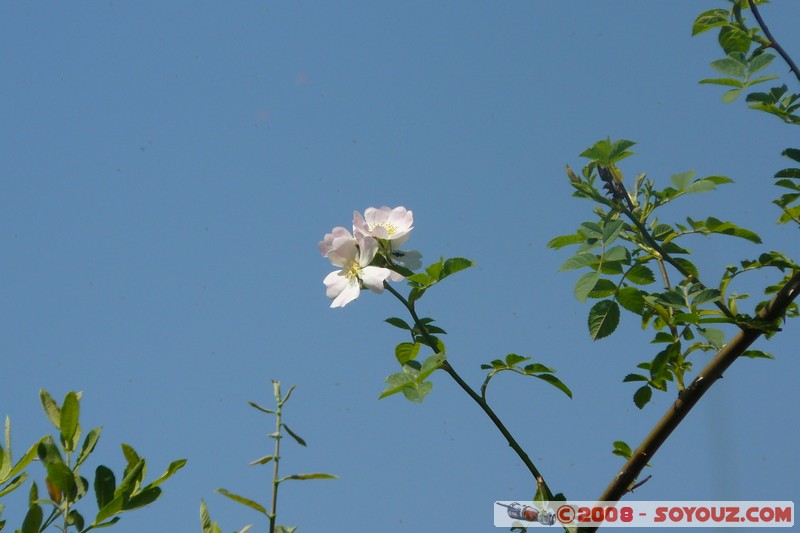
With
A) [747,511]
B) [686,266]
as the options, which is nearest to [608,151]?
[686,266]

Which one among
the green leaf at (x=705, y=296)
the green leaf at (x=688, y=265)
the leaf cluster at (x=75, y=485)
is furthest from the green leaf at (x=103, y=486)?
the green leaf at (x=688, y=265)

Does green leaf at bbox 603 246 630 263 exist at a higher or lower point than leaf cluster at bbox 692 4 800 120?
lower

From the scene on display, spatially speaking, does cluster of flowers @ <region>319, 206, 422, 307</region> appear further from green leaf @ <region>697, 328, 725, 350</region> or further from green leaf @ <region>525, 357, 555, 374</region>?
green leaf @ <region>697, 328, 725, 350</region>

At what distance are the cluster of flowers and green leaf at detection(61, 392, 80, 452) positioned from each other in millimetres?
535

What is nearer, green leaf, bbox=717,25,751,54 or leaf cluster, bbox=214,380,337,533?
leaf cluster, bbox=214,380,337,533

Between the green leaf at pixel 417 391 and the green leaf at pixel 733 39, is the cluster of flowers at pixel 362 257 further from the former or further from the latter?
the green leaf at pixel 733 39

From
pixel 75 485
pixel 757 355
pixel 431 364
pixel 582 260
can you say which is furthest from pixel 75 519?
pixel 757 355

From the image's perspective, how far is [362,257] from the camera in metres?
1.43

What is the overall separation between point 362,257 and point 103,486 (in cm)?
59

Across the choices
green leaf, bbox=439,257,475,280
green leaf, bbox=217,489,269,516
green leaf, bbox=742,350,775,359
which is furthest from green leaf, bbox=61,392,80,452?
green leaf, bbox=742,350,775,359

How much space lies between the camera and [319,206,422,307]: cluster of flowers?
1411 millimetres

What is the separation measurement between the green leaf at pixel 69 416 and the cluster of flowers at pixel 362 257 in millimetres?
535

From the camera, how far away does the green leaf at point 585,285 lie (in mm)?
1401

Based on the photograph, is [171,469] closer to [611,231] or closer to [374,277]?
[374,277]
